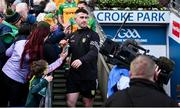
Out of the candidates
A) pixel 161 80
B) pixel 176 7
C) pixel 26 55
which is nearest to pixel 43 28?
pixel 26 55

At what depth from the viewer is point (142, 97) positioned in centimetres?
549

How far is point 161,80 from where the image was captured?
691cm

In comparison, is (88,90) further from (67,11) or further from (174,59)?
(174,59)

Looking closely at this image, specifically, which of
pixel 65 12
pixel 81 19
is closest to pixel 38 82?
pixel 81 19

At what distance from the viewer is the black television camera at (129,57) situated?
7.01 m

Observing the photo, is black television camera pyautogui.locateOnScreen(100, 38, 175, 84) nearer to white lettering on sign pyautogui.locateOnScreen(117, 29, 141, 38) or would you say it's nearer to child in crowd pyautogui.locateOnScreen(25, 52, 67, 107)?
child in crowd pyautogui.locateOnScreen(25, 52, 67, 107)

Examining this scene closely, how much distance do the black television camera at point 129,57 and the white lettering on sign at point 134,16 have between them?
1241cm

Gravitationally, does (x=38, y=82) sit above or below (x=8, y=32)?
below

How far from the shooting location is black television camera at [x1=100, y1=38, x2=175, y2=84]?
276 inches

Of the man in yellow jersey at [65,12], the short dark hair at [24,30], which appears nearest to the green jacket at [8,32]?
the short dark hair at [24,30]

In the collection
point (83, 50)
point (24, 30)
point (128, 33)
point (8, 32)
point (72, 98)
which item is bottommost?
point (128, 33)

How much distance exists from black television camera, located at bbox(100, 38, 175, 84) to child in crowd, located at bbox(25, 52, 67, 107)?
→ 0.91 meters

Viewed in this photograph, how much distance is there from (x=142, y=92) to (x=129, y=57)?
6.14ft

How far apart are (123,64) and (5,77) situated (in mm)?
2411
